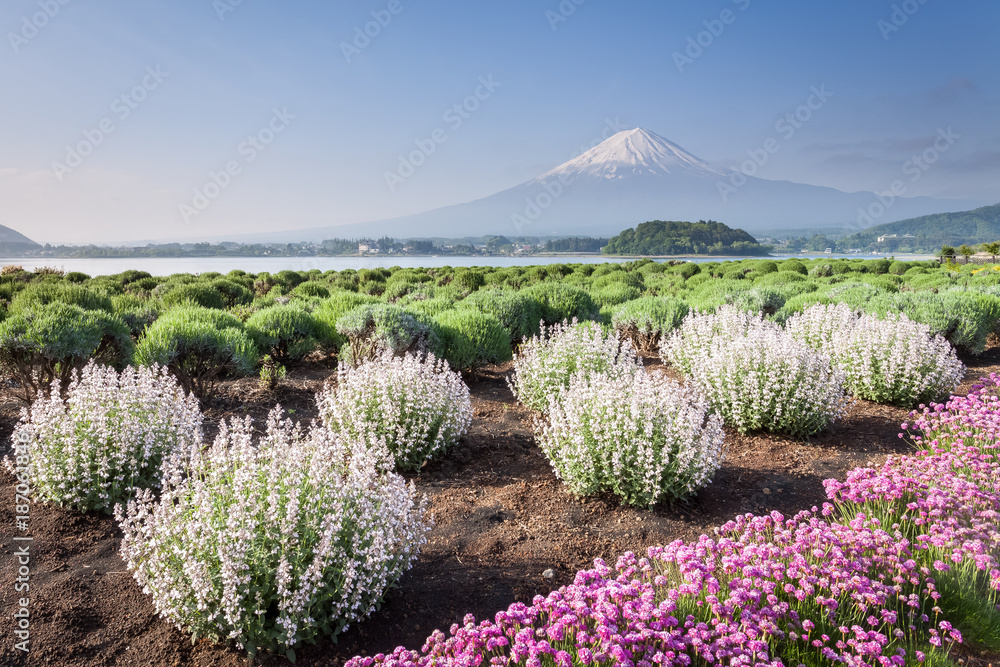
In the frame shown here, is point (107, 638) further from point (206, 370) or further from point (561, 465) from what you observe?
point (206, 370)

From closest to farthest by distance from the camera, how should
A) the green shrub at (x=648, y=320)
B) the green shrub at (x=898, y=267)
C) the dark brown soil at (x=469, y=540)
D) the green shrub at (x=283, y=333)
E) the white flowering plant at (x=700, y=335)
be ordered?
1. the dark brown soil at (x=469, y=540)
2. the white flowering plant at (x=700, y=335)
3. the green shrub at (x=283, y=333)
4. the green shrub at (x=648, y=320)
5. the green shrub at (x=898, y=267)

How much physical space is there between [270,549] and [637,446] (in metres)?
2.86

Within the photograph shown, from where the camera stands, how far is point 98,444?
14.1 ft

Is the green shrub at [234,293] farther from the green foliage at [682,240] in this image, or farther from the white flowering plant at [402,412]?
the green foliage at [682,240]

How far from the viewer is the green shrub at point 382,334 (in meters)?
8.16

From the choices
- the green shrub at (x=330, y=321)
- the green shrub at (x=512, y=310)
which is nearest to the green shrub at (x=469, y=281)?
the green shrub at (x=512, y=310)

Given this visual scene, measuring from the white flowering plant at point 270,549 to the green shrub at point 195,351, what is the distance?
14.5 feet

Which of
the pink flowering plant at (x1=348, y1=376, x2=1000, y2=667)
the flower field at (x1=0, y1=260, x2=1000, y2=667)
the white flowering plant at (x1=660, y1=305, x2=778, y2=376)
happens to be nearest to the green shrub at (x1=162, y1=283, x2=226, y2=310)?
the flower field at (x1=0, y1=260, x2=1000, y2=667)

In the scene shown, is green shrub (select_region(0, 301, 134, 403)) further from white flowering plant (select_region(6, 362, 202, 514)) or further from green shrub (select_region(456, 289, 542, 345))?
green shrub (select_region(456, 289, 542, 345))

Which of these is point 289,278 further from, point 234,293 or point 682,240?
point 682,240

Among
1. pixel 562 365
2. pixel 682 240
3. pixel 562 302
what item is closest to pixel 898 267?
pixel 562 302

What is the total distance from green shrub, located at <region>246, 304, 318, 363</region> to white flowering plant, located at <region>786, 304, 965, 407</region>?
7.96m

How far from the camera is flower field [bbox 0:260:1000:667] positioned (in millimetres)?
2645

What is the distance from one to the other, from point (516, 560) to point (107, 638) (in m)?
2.42
